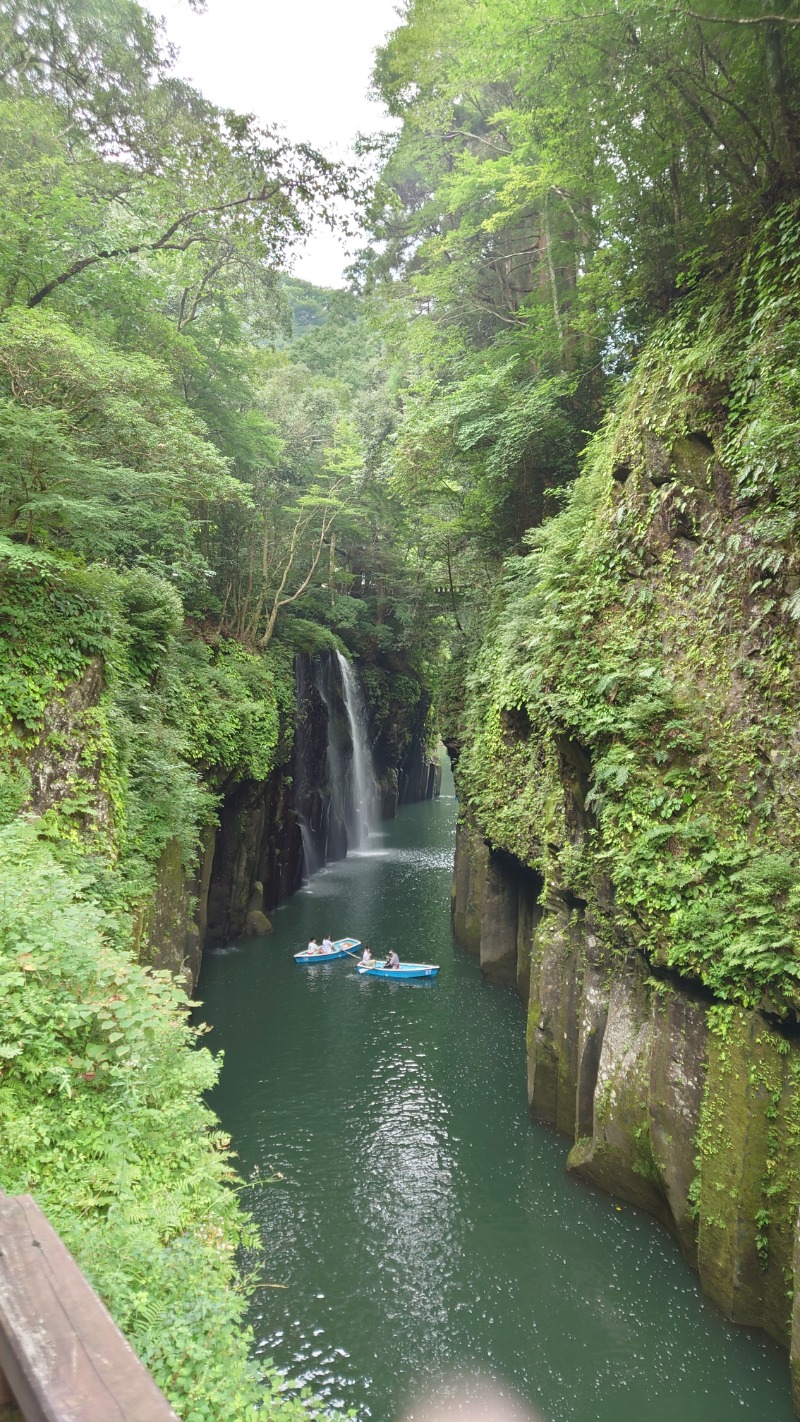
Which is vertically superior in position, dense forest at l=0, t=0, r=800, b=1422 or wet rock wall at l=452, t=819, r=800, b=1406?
dense forest at l=0, t=0, r=800, b=1422

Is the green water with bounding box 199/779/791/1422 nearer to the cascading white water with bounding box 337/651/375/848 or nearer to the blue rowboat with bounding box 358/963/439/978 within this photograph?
the blue rowboat with bounding box 358/963/439/978

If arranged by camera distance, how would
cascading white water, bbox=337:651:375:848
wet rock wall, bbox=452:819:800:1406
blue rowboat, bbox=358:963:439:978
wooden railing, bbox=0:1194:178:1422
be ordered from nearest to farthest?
wooden railing, bbox=0:1194:178:1422 < wet rock wall, bbox=452:819:800:1406 < blue rowboat, bbox=358:963:439:978 < cascading white water, bbox=337:651:375:848

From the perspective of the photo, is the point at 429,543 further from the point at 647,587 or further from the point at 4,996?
the point at 4,996

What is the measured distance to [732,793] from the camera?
8.06 m

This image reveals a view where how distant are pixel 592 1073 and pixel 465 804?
10066mm

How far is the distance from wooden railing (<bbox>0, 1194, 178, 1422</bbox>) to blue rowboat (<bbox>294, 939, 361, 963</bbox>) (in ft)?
59.1

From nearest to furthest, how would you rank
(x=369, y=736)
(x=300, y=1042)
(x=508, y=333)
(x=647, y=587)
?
(x=647, y=587) < (x=300, y=1042) < (x=508, y=333) < (x=369, y=736)

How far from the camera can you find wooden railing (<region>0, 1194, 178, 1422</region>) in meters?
1.30

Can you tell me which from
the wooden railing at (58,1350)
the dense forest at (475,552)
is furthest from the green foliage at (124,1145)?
the wooden railing at (58,1350)

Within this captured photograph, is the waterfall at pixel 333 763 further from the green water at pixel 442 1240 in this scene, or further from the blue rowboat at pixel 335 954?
the green water at pixel 442 1240

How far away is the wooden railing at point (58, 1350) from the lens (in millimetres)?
1303

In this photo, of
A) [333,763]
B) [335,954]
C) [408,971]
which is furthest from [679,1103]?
[333,763]

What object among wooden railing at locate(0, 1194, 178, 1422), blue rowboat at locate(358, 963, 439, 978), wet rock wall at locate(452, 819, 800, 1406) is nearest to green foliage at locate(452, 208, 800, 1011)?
wet rock wall at locate(452, 819, 800, 1406)

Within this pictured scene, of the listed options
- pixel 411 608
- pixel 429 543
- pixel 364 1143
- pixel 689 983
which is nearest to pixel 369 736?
pixel 411 608
